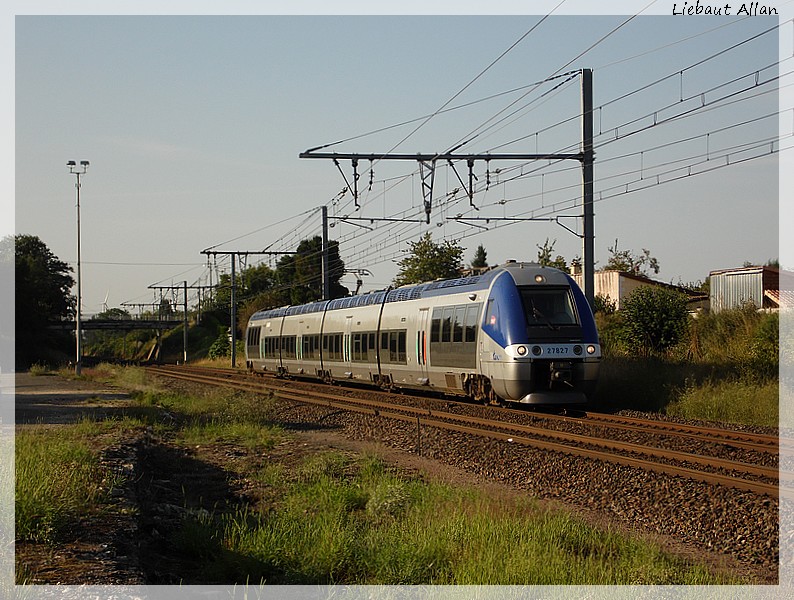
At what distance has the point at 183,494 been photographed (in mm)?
13016

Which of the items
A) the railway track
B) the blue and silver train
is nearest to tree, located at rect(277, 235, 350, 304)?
the blue and silver train

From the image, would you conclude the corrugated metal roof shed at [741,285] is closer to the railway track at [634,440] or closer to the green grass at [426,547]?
the railway track at [634,440]

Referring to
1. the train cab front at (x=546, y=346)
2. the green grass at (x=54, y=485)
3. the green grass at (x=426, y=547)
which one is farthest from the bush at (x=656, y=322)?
the green grass at (x=54, y=485)

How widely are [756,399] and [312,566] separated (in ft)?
42.8

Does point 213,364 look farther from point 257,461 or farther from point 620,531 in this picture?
point 620,531

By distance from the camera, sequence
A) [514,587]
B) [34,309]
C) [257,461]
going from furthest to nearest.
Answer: [34,309], [257,461], [514,587]

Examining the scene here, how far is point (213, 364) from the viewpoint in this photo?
71812mm

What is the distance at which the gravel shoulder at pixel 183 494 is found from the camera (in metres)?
8.11

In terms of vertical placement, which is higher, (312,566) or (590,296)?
(590,296)

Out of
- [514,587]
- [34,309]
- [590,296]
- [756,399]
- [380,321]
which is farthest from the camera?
[34,309]

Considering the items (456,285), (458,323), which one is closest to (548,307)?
(458,323)

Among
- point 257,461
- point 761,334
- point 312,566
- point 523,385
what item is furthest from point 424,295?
point 312,566

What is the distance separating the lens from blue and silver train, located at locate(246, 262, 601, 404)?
19.8m

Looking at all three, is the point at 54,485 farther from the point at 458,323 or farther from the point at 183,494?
the point at 458,323
